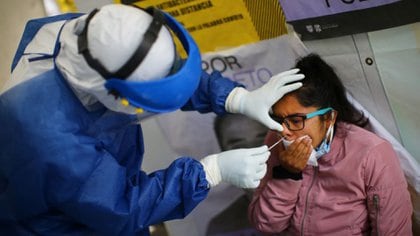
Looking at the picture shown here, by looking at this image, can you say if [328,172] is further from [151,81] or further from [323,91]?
[151,81]

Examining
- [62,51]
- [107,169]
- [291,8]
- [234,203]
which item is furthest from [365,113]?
[62,51]

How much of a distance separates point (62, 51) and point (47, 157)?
10.3 inches

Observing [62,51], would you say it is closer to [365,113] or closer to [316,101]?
[316,101]

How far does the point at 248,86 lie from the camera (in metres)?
1.76

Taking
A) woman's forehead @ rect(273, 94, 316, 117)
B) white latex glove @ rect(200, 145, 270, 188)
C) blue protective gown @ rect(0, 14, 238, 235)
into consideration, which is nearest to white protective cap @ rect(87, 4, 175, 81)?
blue protective gown @ rect(0, 14, 238, 235)

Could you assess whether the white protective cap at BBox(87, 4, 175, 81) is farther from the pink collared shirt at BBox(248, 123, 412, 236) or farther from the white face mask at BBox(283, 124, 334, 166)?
the pink collared shirt at BBox(248, 123, 412, 236)

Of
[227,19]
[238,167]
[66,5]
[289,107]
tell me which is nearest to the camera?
[238,167]

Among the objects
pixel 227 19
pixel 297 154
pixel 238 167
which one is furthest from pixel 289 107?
pixel 227 19

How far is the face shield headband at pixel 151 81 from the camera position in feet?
3.18

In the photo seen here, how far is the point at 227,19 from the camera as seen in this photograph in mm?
1654

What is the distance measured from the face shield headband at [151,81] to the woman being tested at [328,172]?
442 mm

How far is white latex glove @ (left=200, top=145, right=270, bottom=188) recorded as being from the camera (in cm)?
126

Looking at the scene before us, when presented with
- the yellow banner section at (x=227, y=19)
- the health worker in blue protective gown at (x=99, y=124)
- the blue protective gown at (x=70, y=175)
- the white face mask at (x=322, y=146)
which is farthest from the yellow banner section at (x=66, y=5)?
the white face mask at (x=322, y=146)

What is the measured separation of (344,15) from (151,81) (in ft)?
2.40
